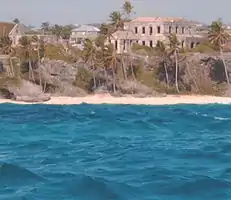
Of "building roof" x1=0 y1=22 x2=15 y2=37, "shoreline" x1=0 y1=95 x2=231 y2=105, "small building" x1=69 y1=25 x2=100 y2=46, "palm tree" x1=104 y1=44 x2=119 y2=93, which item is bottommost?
"shoreline" x1=0 y1=95 x2=231 y2=105

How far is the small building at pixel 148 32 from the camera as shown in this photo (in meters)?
121

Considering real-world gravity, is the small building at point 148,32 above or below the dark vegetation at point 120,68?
above

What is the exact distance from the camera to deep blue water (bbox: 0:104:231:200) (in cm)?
3089

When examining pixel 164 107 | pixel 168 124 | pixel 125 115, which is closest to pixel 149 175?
pixel 168 124

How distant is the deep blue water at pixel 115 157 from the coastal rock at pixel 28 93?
23.1 m

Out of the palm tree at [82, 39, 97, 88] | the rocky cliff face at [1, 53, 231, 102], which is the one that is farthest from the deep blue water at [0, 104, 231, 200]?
the palm tree at [82, 39, 97, 88]

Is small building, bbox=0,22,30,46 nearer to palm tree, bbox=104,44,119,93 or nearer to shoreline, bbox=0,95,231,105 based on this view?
palm tree, bbox=104,44,119,93

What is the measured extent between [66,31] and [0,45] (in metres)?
64.1

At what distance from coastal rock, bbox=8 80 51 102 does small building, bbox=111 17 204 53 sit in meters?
24.4

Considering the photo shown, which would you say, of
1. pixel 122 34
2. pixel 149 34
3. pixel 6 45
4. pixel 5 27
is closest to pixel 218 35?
pixel 149 34

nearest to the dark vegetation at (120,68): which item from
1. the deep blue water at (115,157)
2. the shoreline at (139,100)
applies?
the shoreline at (139,100)

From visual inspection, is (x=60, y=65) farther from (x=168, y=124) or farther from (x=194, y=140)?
(x=194, y=140)

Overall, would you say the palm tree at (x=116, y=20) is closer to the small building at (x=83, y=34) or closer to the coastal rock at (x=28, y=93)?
the coastal rock at (x=28, y=93)

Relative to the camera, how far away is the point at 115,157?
4122cm
